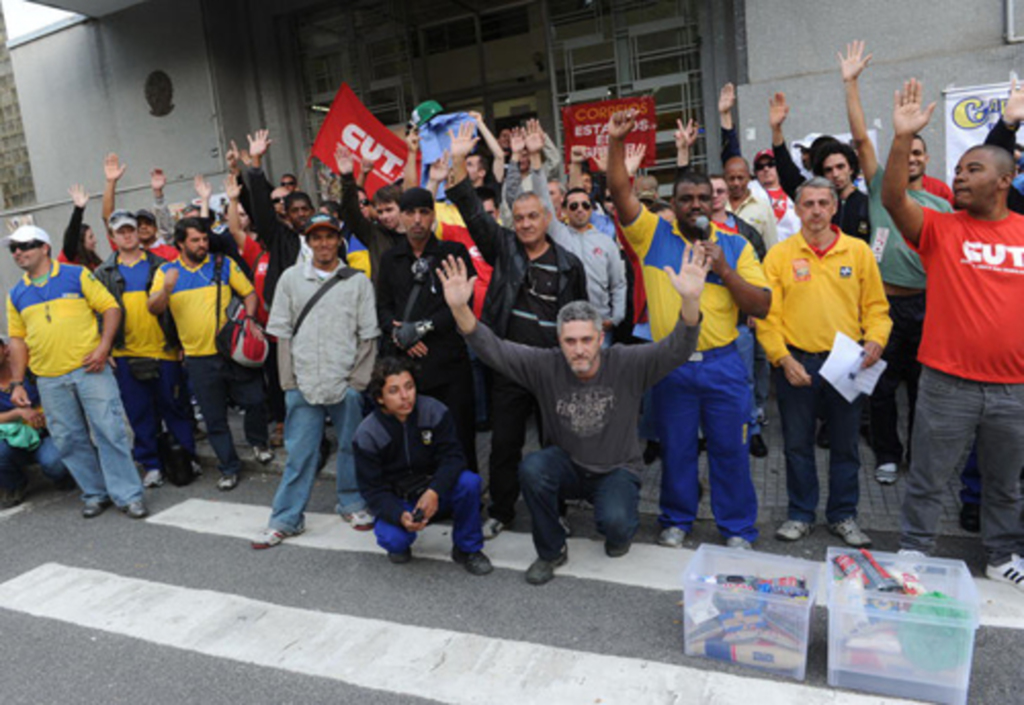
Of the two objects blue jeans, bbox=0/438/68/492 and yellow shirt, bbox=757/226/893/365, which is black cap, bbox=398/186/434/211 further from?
blue jeans, bbox=0/438/68/492

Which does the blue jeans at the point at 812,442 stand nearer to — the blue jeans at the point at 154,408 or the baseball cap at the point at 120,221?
the blue jeans at the point at 154,408

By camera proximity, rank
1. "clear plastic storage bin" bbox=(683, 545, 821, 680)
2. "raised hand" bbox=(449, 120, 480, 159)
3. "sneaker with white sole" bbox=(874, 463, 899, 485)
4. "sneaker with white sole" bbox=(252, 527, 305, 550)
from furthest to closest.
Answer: "sneaker with white sole" bbox=(874, 463, 899, 485) → "sneaker with white sole" bbox=(252, 527, 305, 550) → "raised hand" bbox=(449, 120, 480, 159) → "clear plastic storage bin" bbox=(683, 545, 821, 680)

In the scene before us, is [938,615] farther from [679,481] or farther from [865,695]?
[679,481]

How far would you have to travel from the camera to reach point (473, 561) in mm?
4133

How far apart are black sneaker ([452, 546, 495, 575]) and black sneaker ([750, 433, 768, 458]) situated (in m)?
2.42

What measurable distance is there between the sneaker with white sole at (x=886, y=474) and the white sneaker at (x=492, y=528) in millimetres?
2507

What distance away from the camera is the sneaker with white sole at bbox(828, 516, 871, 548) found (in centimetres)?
404

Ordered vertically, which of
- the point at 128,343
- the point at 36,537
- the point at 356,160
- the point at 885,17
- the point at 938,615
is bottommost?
the point at 36,537

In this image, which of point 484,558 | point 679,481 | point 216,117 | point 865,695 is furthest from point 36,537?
point 216,117

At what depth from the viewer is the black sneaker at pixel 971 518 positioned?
13.4 ft

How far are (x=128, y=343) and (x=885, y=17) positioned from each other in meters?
7.51

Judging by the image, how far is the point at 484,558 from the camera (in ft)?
13.6

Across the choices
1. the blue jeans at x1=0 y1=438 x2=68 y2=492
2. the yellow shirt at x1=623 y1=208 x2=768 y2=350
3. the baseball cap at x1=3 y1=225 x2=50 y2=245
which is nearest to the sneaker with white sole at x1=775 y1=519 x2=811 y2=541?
the yellow shirt at x1=623 y1=208 x2=768 y2=350

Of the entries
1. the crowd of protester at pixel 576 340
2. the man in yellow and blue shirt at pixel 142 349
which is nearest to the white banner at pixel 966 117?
the crowd of protester at pixel 576 340
